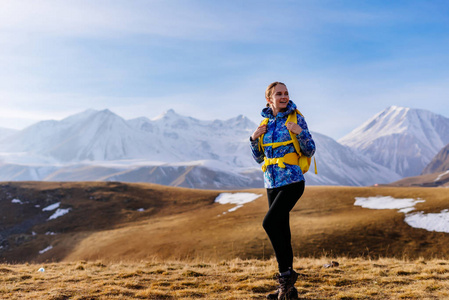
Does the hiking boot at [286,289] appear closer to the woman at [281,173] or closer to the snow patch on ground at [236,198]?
the woman at [281,173]

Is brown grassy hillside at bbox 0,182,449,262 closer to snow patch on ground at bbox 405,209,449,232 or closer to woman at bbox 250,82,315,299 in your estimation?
snow patch on ground at bbox 405,209,449,232

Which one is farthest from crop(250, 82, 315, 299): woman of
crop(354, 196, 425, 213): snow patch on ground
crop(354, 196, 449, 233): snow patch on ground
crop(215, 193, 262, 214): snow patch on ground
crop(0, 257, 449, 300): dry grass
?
crop(215, 193, 262, 214): snow patch on ground

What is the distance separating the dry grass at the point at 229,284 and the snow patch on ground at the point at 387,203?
29.2m

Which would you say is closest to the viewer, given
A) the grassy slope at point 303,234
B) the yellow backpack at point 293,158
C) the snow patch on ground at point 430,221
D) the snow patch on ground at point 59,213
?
the yellow backpack at point 293,158

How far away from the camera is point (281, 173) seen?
6.09m

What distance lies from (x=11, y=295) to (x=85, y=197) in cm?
6839

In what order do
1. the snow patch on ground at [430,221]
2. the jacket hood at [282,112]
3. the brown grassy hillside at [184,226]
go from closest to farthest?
the jacket hood at [282,112], the brown grassy hillside at [184,226], the snow patch on ground at [430,221]

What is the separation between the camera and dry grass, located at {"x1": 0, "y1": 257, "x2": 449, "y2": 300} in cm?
680

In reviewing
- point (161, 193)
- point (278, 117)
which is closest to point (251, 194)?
point (161, 193)

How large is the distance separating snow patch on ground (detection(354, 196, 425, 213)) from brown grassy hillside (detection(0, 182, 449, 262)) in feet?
3.97

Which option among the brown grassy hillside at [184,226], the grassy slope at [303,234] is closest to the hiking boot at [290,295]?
the grassy slope at [303,234]

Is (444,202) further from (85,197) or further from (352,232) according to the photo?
(85,197)

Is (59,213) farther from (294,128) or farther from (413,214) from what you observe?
(294,128)

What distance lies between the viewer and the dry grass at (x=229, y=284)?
268 inches
